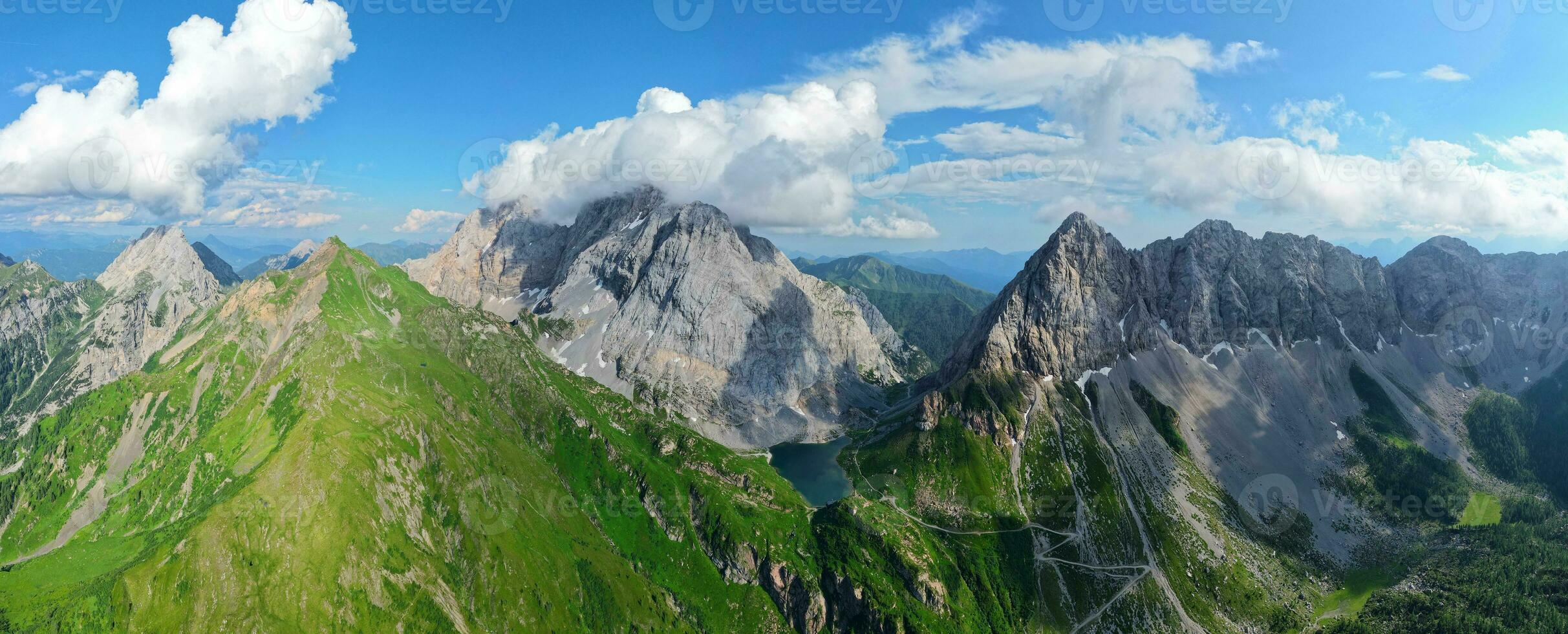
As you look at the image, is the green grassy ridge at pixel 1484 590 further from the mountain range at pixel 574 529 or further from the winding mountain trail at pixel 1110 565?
the winding mountain trail at pixel 1110 565

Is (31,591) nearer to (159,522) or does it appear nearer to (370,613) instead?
(159,522)

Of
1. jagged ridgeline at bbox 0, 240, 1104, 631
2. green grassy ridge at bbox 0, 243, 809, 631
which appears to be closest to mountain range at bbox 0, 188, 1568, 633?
green grassy ridge at bbox 0, 243, 809, 631

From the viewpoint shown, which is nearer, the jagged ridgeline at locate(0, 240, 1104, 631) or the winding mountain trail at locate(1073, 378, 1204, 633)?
the jagged ridgeline at locate(0, 240, 1104, 631)

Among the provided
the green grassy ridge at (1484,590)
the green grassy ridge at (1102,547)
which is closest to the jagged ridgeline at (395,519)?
the green grassy ridge at (1102,547)

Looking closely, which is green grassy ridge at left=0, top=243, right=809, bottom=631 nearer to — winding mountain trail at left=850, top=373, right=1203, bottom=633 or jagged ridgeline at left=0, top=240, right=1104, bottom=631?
jagged ridgeline at left=0, top=240, right=1104, bottom=631

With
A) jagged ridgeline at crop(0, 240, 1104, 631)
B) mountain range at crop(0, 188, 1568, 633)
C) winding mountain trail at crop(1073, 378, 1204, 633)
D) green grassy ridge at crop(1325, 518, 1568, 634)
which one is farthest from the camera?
winding mountain trail at crop(1073, 378, 1204, 633)

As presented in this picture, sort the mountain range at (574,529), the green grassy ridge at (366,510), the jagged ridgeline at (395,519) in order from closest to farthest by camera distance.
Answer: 1. the green grassy ridge at (366,510)
2. the jagged ridgeline at (395,519)
3. the mountain range at (574,529)

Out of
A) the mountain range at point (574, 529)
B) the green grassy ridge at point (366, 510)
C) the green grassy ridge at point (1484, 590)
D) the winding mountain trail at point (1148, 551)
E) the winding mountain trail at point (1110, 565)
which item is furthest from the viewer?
the winding mountain trail at point (1110, 565)

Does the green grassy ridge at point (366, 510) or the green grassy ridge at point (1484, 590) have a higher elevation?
the green grassy ridge at point (366, 510)

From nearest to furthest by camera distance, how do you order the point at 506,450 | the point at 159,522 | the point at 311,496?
the point at 311,496, the point at 159,522, the point at 506,450

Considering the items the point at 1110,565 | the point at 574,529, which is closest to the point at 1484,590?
the point at 1110,565

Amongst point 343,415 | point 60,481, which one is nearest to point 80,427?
point 60,481
